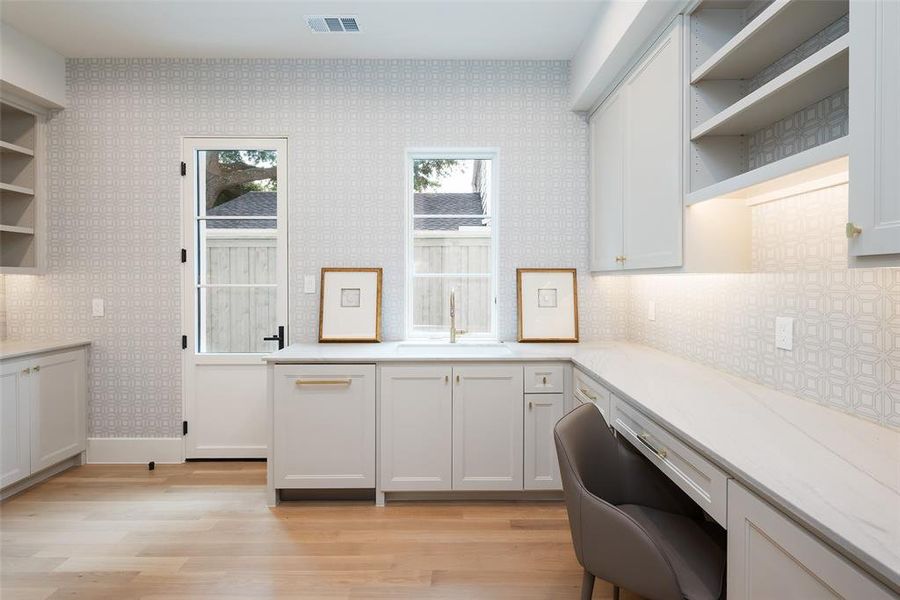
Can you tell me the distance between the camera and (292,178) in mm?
3391

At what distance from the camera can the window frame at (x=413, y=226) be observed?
3416mm

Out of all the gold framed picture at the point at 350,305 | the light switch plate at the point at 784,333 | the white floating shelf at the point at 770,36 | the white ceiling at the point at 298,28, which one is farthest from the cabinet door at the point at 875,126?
the gold framed picture at the point at 350,305

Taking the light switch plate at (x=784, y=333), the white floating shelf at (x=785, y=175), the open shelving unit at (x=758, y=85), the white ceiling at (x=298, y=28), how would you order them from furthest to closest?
1. the white ceiling at (x=298, y=28)
2. the light switch plate at (x=784, y=333)
3. the open shelving unit at (x=758, y=85)
4. the white floating shelf at (x=785, y=175)

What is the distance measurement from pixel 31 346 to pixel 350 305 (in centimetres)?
196

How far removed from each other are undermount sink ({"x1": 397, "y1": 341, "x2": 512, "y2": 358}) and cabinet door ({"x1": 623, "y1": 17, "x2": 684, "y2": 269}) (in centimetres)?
91

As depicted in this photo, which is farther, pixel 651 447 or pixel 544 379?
pixel 544 379

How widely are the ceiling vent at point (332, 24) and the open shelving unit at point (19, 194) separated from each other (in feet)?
6.73

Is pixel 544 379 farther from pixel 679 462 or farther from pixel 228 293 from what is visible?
pixel 228 293

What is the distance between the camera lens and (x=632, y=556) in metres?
1.39

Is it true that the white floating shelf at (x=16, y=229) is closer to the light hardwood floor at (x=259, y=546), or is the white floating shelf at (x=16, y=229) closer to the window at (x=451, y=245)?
the light hardwood floor at (x=259, y=546)

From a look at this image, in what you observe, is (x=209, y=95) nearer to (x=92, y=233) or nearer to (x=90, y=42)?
(x=90, y=42)

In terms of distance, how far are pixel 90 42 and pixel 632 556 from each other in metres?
4.03

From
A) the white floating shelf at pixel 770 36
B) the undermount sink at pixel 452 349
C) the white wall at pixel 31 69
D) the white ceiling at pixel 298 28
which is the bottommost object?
the undermount sink at pixel 452 349

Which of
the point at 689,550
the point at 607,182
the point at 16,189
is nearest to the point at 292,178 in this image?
the point at 16,189
